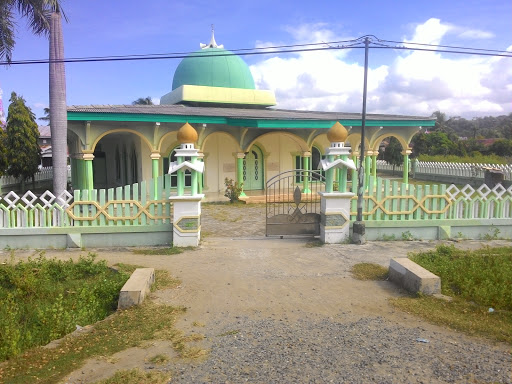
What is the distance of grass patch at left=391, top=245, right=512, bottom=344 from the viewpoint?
4465 millimetres

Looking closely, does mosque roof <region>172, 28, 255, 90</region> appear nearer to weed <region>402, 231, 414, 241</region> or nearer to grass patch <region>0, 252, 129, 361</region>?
weed <region>402, 231, 414, 241</region>

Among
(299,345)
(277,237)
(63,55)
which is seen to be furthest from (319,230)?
(63,55)

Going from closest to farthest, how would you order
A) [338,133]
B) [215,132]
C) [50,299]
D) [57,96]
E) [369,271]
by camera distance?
[50,299], [369,271], [338,133], [57,96], [215,132]

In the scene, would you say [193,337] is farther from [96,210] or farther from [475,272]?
[96,210]

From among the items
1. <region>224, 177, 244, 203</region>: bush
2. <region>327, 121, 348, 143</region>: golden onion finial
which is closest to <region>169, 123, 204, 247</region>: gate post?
<region>327, 121, 348, 143</region>: golden onion finial

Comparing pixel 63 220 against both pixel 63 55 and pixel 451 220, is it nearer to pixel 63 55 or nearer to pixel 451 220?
pixel 63 55

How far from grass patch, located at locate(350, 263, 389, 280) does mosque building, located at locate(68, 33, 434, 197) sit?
8093mm

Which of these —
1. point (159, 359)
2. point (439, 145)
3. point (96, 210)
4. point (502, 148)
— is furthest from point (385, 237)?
point (439, 145)

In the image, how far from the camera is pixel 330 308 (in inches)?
202

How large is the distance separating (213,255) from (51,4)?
834 cm

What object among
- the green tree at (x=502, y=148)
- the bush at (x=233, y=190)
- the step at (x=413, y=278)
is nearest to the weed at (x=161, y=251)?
the step at (x=413, y=278)

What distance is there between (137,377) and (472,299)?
164 inches

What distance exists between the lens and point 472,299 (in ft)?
17.4

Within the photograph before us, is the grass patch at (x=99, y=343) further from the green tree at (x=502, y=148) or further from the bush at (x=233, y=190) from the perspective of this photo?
the green tree at (x=502, y=148)
